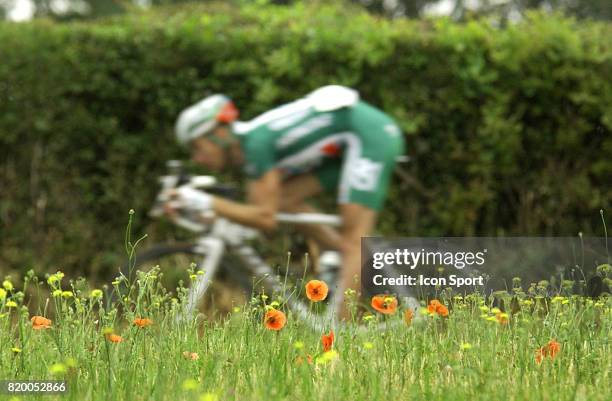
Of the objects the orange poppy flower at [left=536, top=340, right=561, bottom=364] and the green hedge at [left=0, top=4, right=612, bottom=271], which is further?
the green hedge at [left=0, top=4, right=612, bottom=271]

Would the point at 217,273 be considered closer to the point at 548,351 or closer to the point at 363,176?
the point at 363,176

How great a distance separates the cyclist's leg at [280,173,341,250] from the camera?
5.44 meters

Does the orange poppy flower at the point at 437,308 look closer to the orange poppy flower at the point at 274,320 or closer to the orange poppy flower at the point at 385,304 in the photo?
the orange poppy flower at the point at 385,304

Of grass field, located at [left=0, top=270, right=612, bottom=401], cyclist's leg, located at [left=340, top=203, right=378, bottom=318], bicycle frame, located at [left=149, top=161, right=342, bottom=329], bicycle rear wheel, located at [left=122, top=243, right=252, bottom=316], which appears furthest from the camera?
bicycle rear wheel, located at [left=122, top=243, right=252, bottom=316]

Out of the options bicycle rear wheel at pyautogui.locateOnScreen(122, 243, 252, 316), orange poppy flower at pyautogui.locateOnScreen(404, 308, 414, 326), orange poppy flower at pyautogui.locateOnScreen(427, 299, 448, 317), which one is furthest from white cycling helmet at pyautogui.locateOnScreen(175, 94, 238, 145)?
orange poppy flower at pyautogui.locateOnScreen(427, 299, 448, 317)

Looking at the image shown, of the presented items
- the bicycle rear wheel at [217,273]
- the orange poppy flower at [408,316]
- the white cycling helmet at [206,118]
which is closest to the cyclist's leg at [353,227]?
the bicycle rear wheel at [217,273]

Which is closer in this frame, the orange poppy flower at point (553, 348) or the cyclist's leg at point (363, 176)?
the orange poppy flower at point (553, 348)

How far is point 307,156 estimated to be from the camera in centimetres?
536

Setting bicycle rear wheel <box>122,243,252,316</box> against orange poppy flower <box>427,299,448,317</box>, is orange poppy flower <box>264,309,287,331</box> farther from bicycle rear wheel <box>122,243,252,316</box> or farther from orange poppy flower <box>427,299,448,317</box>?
bicycle rear wheel <box>122,243,252,316</box>

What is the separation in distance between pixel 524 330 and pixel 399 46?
173 inches

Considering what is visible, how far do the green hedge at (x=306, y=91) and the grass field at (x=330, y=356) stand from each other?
3.87 m

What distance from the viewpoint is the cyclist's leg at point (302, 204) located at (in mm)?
5441

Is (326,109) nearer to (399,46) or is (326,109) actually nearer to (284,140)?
(284,140)

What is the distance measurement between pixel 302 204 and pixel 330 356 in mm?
2752
